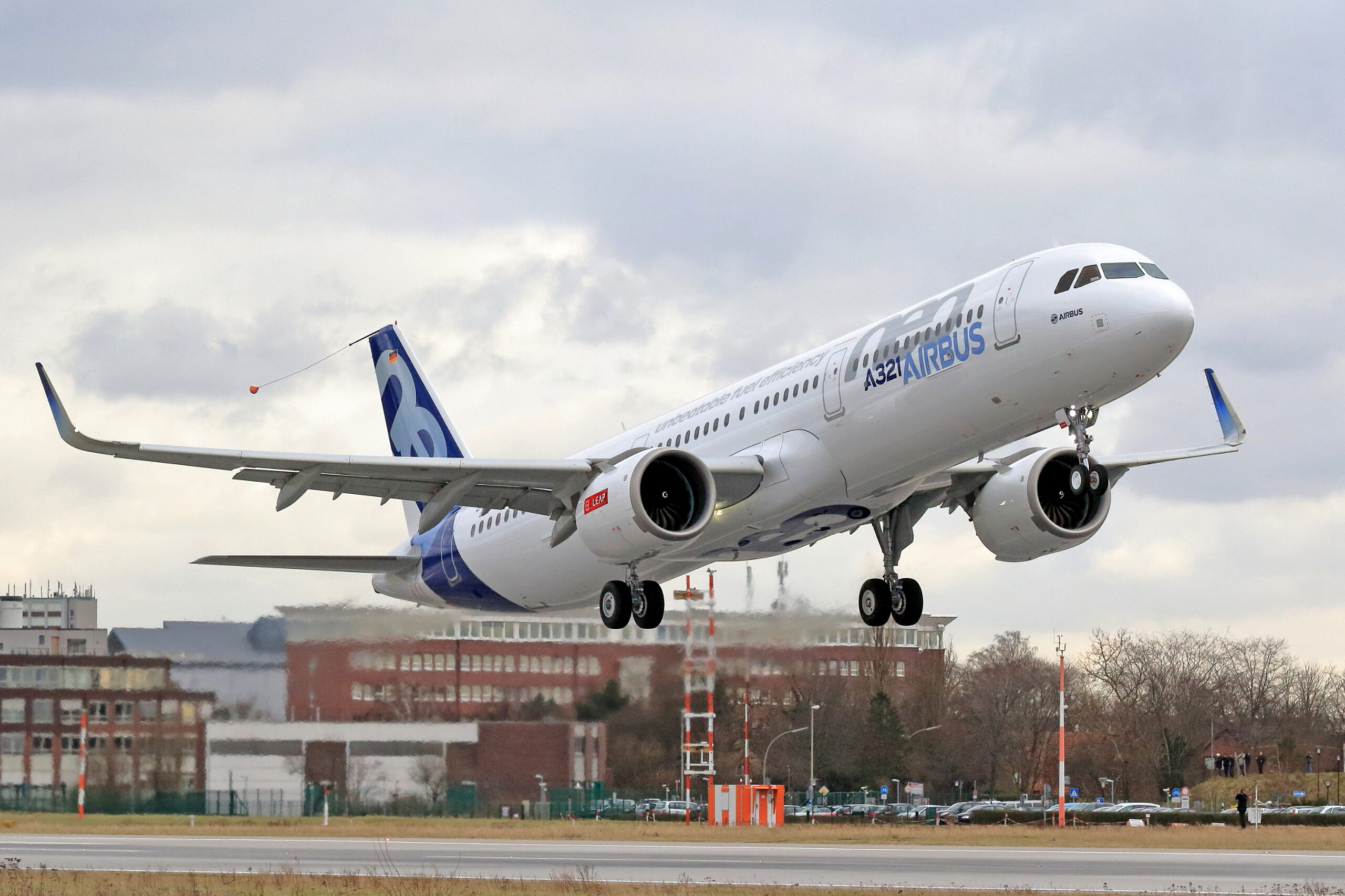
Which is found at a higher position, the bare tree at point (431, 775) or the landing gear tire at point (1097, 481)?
the landing gear tire at point (1097, 481)

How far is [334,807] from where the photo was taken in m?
48.0

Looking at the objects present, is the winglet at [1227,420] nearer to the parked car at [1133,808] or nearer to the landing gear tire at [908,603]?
the landing gear tire at [908,603]

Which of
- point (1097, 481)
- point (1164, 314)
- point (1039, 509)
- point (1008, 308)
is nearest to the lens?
point (1164, 314)

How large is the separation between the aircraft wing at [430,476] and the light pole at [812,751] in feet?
67.4

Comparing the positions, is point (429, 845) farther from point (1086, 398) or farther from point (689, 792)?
point (1086, 398)

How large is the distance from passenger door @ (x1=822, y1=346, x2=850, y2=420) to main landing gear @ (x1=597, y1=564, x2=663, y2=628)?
18.5ft

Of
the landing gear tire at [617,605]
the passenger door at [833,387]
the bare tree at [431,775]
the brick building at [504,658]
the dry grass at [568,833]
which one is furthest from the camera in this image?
the dry grass at [568,833]

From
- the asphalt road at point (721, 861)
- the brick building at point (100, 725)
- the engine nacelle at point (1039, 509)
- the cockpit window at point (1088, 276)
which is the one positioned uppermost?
the cockpit window at point (1088, 276)

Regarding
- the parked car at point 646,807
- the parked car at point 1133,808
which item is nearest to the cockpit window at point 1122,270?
the parked car at point 646,807

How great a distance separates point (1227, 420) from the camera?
107ft

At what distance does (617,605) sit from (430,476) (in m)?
4.52

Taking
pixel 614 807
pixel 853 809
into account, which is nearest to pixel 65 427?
pixel 614 807

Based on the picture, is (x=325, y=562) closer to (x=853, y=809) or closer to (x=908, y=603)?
(x=908, y=603)

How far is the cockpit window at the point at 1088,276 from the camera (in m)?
25.4
